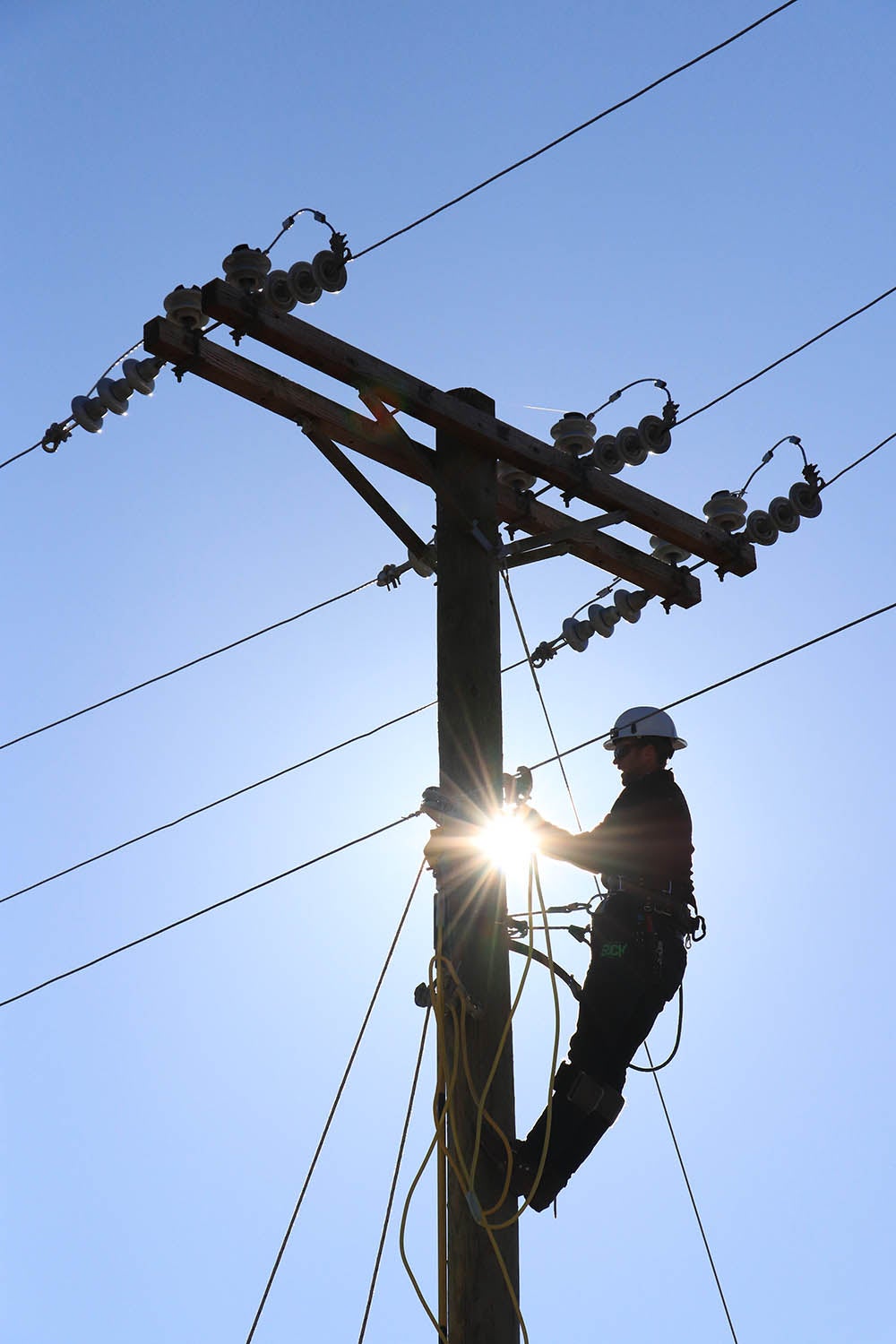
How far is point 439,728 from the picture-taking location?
6867mm

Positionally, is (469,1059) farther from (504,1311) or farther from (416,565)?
(416,565)

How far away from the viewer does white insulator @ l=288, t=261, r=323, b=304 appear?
7.07 metres

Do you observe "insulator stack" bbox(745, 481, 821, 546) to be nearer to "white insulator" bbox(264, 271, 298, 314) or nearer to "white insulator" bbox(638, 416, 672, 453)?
"white insulator" bbox(638, 416, 672, 453)

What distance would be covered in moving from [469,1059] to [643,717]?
Answer: 1.90 metres

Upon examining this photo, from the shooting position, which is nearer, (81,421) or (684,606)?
(81,421)

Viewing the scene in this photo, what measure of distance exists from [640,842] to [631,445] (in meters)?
1.83

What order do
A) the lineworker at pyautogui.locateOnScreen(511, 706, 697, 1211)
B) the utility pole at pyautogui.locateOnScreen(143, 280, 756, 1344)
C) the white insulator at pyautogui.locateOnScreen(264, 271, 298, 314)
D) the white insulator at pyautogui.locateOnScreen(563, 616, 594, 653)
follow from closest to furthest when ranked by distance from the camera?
the utility pole at pyautogui.locateOnScreen(143, 280, 756, 1344)
the lineworker at pyautogui.locateOnScreen(511, 706, 697, 1211)
the white insulator at pyautogui.locateOnScreen(264, 271, 298, 314)
the white insulator at pyautogui.locateOnScreen(563, 616, 594, 653)

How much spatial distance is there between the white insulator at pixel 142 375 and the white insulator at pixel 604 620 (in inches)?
88.1

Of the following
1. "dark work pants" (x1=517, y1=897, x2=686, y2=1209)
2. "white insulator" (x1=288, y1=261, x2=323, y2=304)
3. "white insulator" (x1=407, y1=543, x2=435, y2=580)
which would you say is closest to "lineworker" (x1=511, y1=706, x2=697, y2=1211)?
"dark work pants" (x1=517, y1=897, x2=686, y2=1209)

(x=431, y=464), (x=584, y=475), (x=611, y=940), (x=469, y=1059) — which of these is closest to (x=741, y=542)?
(x=584, y=475)

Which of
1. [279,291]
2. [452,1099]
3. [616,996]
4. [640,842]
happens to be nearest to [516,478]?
[279,291]

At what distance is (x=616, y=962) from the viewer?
694cm

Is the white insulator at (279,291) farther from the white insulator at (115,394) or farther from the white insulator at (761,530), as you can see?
the white insulator at (761,530)

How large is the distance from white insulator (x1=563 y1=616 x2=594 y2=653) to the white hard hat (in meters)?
0.44
